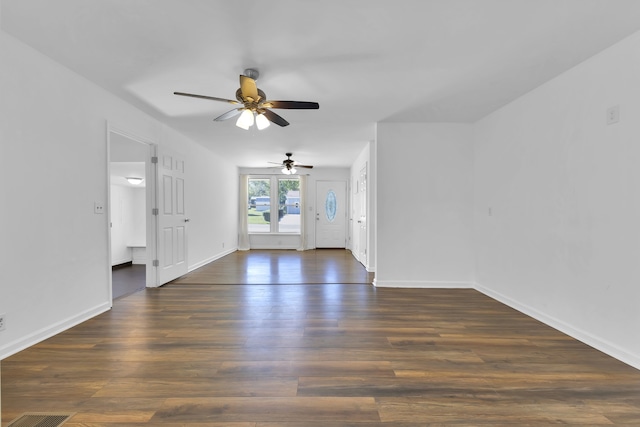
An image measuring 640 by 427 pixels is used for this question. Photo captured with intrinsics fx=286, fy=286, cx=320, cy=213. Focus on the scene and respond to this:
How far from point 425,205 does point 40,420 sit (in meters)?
4.24

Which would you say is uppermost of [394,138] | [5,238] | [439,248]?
[394,138]

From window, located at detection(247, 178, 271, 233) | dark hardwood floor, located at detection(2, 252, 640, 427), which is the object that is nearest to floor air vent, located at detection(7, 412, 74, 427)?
dark hardwood floor, located at detection(2, 252, 640, 427)

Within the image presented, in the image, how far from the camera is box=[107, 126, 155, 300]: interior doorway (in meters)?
4.20

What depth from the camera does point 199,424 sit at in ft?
4.88

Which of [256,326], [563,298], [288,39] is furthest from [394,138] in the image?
[256,326]

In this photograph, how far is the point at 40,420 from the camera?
1.50 metres

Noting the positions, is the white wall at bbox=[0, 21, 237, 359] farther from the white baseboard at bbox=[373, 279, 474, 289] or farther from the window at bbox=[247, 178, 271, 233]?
the window at bbox=[247, 178, 271, 233]

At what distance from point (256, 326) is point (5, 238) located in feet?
6.82

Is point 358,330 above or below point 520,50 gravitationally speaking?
below

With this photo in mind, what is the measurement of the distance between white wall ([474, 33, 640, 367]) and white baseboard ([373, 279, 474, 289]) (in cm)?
52

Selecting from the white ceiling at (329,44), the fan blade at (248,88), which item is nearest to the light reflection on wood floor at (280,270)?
the white ceiling at (329,44)

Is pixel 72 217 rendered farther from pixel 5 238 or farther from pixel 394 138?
pixel 394 138

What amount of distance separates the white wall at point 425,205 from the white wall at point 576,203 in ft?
1.75

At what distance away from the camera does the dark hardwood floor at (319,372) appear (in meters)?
1.56
